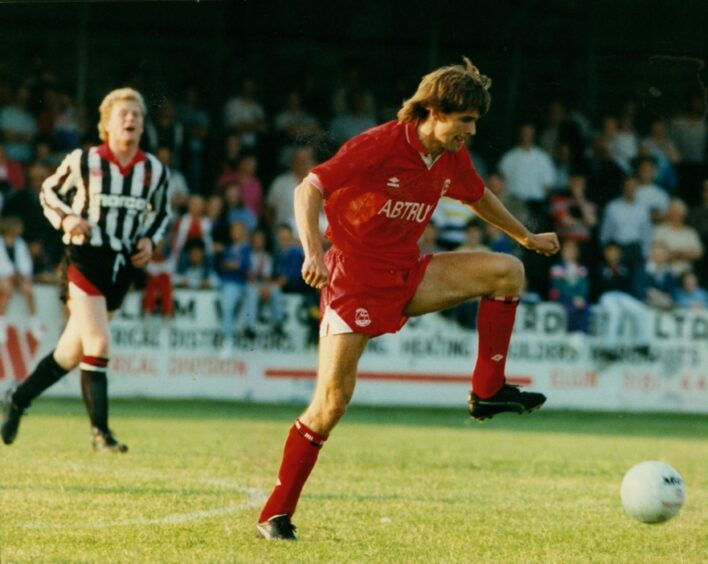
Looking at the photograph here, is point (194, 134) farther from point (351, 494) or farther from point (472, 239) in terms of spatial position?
point (351, 494)

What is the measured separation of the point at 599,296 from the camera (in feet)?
51.1

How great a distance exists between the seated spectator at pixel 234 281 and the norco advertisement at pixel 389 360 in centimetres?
10

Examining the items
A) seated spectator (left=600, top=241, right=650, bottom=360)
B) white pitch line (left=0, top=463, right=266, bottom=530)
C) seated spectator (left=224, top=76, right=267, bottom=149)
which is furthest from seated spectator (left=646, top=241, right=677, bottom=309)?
white pitch line (left=0, top=463, right=266, bottom=530)

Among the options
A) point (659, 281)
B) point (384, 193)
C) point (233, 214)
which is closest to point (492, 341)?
point (384, 193)

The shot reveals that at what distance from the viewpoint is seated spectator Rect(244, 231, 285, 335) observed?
14969 millimetres

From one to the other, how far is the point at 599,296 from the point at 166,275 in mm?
4869

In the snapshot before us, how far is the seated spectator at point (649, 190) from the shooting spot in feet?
55.1

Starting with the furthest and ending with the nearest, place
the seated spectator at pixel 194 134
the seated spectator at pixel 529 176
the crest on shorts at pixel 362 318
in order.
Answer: the seated spectator at pixel 529 176, the seated spectator at pixel 194 134, the crest on shorts at pixel 362 318

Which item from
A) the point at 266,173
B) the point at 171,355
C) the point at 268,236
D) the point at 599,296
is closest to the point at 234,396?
the point at 171,355

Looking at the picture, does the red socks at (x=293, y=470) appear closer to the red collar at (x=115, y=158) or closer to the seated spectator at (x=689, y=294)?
the red collar at (x=115, y=158)

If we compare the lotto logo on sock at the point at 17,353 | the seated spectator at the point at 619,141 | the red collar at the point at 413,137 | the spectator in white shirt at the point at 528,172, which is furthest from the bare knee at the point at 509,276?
the seated spectator at the point at 619,141

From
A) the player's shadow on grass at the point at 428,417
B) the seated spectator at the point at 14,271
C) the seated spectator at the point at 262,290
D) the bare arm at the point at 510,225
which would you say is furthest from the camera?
A: the seated spectator at the point at 262,290

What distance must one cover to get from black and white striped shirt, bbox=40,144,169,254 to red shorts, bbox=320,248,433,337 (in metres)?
2.85

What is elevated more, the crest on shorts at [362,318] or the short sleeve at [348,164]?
the short sleeve at [348,164]
